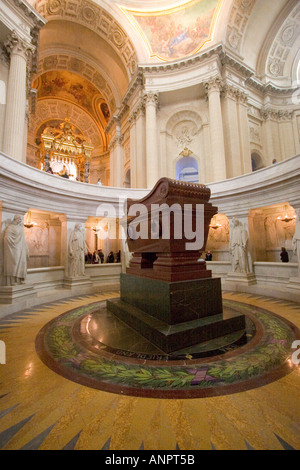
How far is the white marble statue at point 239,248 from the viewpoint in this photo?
300 inches

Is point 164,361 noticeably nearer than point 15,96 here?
Yes

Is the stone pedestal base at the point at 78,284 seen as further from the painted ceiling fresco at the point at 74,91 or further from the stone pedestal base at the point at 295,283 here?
the painted ceiling fresco at the point at 74,91

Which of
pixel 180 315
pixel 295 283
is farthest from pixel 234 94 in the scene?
pixel 180 315

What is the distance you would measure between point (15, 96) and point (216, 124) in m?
9.92

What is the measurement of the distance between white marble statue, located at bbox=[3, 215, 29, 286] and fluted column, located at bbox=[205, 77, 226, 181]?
32.4 feet

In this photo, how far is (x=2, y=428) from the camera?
1.64 metres

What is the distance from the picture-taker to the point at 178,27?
43.7ft

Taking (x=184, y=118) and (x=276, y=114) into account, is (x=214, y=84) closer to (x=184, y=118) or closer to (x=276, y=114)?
(x=184, y=118)

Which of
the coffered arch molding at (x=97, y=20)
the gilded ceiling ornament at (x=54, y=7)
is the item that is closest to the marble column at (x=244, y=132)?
the coffered arch molding at (x=97, y=20)

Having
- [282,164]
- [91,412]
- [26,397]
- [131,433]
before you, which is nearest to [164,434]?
[131,433]

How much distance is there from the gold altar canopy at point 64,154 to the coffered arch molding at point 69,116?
3726 mm

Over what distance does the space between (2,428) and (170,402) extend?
1342 mm

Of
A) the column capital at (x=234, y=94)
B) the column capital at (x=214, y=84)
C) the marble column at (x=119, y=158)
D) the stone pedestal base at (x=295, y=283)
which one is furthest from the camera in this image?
the marble column at (x=119, y=158)
